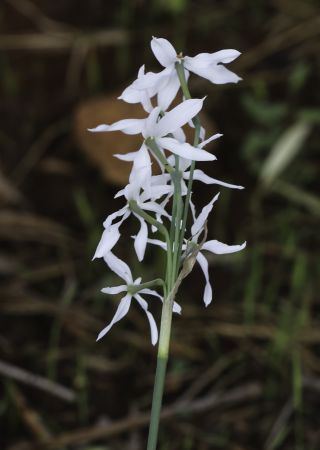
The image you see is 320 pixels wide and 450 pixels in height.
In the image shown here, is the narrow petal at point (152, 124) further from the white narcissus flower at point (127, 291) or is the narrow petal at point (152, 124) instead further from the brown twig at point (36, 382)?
the brown twig at point (36, 382)

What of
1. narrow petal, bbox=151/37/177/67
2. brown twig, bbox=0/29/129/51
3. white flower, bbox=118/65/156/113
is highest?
brown twig, bbox=0/29/129/51

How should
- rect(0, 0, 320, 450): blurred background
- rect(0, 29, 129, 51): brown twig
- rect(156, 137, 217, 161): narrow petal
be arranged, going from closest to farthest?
rect(156, 137, 217, 161): narrow petal, rect(0, 0, 320, 450): blurred background, rect(0, 29, 129, 51): brown twig

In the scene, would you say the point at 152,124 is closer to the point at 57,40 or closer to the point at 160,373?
the point at 160,373

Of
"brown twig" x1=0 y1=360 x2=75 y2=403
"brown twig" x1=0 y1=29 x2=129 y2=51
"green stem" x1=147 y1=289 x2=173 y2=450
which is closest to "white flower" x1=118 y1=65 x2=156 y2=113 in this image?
"green stem" x1=147 y1=289 x2=173 y2=450

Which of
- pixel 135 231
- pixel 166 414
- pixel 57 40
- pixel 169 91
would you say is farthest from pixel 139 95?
pixel 57 40

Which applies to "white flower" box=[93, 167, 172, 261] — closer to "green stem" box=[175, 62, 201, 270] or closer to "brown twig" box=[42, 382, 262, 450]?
"green stem" box=[175, 62, 201, 270]

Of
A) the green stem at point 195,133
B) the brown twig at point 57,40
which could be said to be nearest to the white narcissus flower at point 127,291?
the green stem at point 195,133
